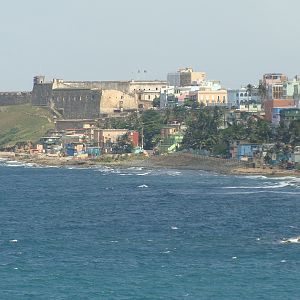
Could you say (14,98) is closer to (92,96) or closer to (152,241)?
(92,96)

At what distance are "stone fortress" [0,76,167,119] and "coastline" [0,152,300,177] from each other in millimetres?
21523

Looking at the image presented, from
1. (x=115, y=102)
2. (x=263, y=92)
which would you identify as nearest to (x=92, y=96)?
(x=115, y=102)

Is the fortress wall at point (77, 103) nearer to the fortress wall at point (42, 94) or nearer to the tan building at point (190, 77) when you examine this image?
the fortress wall at point (42, 94)

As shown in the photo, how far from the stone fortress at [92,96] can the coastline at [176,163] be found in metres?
21.5

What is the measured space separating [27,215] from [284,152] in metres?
40.6

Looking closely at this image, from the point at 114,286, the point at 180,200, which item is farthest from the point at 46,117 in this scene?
the point at 114,286

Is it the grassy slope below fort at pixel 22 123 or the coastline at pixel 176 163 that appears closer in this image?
the coastline at pixel 176 163

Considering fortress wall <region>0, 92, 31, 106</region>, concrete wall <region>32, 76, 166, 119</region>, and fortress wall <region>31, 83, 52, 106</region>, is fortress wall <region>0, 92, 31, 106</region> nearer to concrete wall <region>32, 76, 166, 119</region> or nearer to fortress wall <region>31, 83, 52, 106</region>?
concrete wall <region>32, 76, 166, 119</region>

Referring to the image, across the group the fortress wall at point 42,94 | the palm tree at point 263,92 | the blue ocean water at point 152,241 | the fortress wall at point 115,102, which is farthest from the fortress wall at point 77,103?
the blue ocean water at point 152,241

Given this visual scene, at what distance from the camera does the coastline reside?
104m

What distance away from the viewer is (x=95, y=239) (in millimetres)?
56219

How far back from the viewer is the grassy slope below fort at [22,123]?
164375 mm

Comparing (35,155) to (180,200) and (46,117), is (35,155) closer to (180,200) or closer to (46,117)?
(46,117)

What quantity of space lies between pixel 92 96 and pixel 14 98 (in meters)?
20.7
